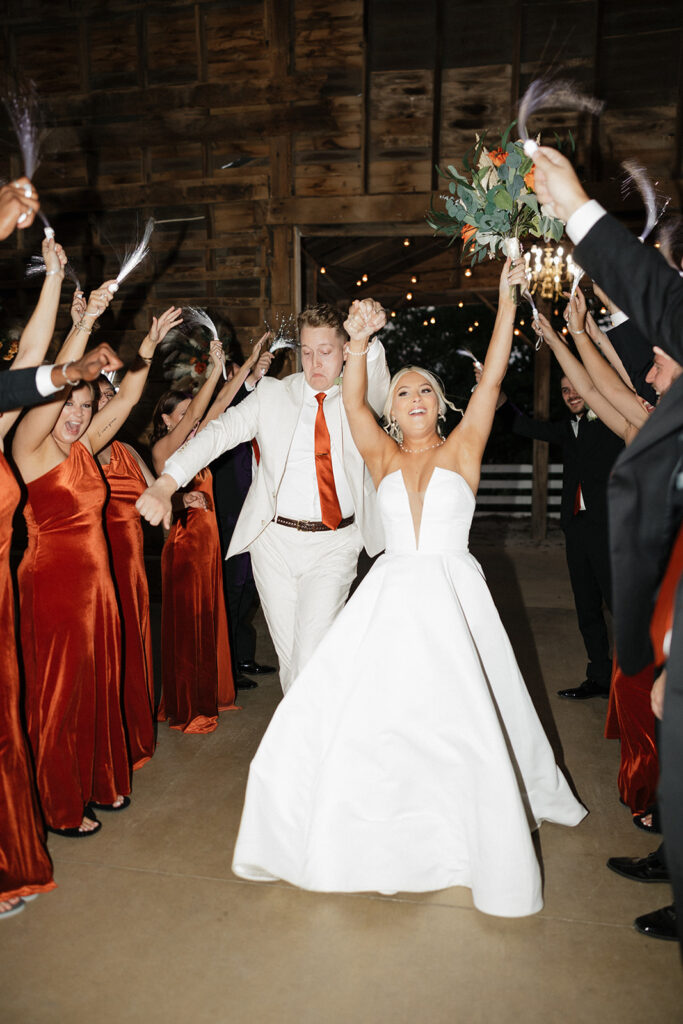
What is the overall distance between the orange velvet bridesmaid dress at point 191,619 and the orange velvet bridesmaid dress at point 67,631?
102 centimetres

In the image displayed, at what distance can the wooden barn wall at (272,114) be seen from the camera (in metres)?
7.32

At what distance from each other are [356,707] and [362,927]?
2.40 ft

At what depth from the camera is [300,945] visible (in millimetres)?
2531

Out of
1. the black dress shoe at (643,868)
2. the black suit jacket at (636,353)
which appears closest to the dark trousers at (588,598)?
the black suit jacket at (636,353)

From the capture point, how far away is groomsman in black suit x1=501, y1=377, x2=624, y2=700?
189 inches

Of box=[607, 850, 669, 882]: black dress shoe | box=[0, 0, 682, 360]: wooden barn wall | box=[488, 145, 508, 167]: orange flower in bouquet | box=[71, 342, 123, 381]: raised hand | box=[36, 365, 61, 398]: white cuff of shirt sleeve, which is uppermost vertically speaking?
box=[0, 0, 682, 360]: wooden barn wall

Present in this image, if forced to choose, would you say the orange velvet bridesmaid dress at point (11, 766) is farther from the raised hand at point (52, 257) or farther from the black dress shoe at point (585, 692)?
the black dress shoe at point (585, 692)

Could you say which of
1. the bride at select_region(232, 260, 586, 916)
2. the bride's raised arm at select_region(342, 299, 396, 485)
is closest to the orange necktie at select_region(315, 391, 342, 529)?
the bride's raised arm at select_region(342, 299, 396, 485)

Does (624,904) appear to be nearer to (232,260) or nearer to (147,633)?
(147,633)

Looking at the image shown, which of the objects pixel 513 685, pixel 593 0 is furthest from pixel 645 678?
pixel 593 0

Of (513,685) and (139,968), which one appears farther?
(513,685)

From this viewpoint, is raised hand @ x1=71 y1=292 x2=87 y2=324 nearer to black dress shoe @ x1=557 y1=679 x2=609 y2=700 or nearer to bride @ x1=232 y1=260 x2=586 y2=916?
bride @ x1=232 y1=260 x2=586 y2=916

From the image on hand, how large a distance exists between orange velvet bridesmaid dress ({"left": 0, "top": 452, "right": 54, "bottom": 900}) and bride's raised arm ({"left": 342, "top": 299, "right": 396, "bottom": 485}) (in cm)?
134

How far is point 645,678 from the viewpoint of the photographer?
351 cm
